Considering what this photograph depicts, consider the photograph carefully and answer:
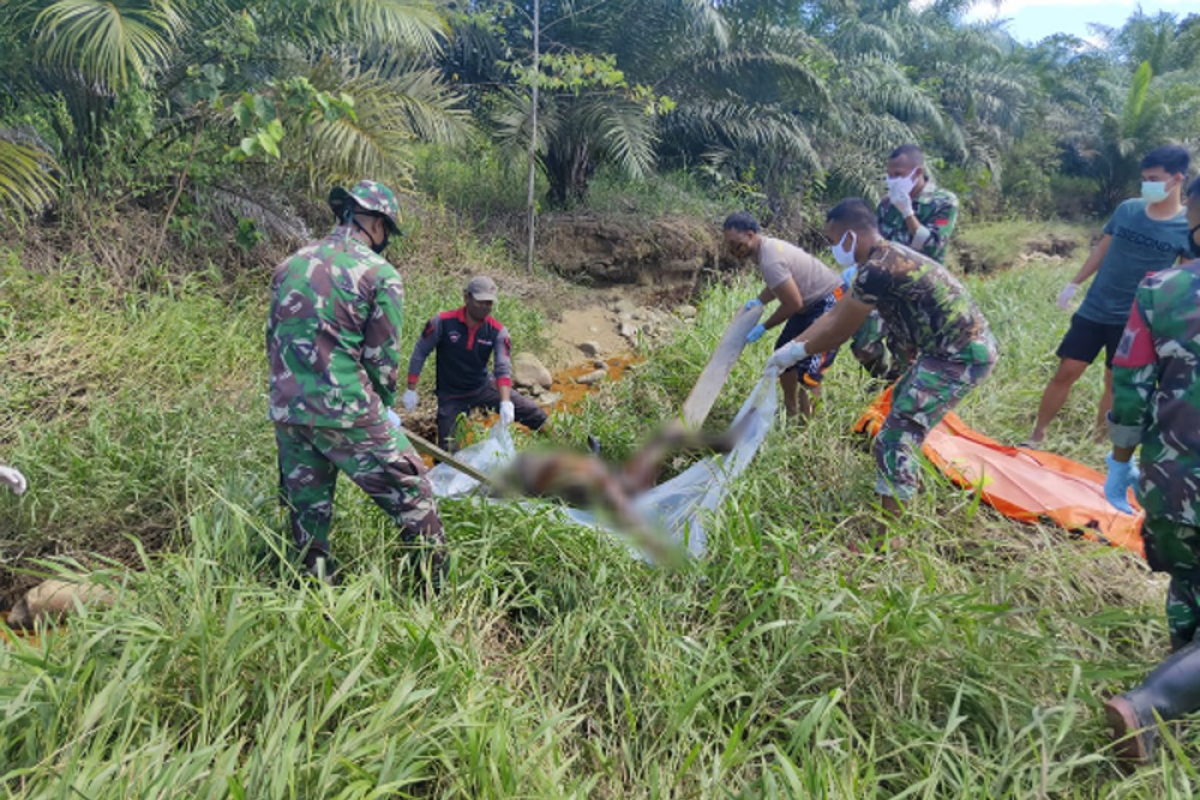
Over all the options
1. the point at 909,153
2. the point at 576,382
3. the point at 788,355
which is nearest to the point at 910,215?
the point at 909,153

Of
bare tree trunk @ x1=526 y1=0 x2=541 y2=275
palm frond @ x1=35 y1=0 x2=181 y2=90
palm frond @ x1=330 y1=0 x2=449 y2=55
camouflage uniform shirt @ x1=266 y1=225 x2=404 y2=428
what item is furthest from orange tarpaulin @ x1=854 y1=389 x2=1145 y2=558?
bare tree trunk @ x1=526 y1=0 x2=541 y2=275

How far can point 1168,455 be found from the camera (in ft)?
6.04

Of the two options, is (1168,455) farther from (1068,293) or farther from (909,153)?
(1068,293)

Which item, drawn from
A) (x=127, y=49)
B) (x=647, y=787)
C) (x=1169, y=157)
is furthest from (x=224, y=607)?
(x=1169, y=157)

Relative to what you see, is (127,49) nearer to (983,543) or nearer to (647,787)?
(647,787)

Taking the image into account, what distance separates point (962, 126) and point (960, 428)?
49.4ft

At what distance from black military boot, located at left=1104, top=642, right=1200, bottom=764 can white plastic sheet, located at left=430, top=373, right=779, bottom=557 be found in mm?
1153

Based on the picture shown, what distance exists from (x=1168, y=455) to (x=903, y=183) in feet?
8.44

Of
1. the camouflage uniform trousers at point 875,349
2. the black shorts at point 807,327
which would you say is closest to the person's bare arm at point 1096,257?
the camouflage uniform trousers at point 875,349

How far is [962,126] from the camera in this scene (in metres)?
15.9

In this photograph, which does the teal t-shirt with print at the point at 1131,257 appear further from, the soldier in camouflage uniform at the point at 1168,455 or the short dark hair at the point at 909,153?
the soldier in camouflage uniform at the point at 1168,455

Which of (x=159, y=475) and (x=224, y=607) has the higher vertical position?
(x=224, y=607)

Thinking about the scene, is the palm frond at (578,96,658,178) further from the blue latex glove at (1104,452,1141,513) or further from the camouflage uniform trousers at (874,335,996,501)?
the blue latex glove at (1104,452,1141,513)

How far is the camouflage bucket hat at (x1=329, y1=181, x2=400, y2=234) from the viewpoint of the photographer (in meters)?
2.40
